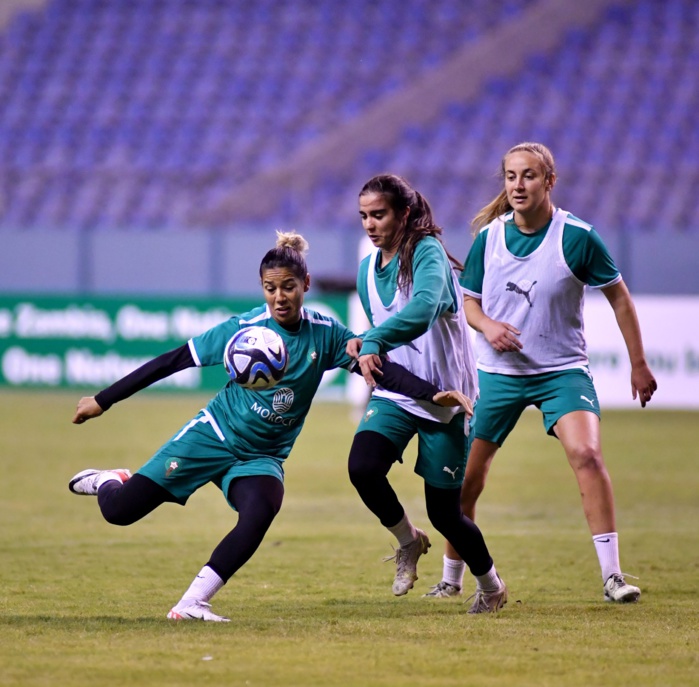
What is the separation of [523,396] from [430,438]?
0.78 meters

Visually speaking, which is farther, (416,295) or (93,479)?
(93,479)

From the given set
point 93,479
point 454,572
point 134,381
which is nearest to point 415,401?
point 454,572

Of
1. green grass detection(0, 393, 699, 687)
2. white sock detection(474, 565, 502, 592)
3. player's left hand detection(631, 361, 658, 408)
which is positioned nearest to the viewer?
green grass detection(0, 393, 699, 687)

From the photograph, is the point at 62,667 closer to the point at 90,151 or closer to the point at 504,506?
the point at 504,506

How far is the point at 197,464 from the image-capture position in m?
5.26

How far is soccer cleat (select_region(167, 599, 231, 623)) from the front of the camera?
504 cm

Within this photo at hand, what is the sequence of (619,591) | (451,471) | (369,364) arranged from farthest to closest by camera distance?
1. (619,591)
2. (451,471)
3. (369,364)

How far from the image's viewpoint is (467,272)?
6066 mm

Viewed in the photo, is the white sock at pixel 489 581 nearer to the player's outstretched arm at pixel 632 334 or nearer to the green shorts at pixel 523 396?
the green shorts at pixel 523 396

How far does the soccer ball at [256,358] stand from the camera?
5.18 m

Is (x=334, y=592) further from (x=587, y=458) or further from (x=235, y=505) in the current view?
(x=587, y=458)

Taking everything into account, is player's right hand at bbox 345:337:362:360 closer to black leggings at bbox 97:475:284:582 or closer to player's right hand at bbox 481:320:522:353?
black leggings at bbox 97:475:284:582

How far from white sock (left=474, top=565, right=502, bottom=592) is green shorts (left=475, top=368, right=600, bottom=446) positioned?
732mm

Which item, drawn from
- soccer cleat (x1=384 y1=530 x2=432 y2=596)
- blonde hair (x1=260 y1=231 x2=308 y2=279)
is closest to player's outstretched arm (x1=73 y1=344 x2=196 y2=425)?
blonde hair (x1=260 y1=231 x2=308 y2=279)
